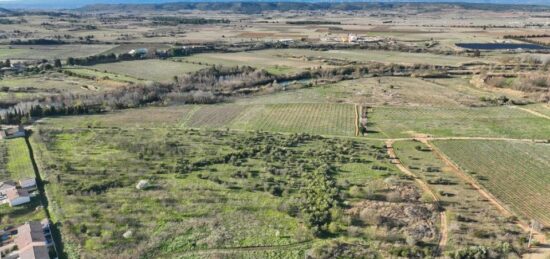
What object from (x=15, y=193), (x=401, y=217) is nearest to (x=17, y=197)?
(x=15, y=193)

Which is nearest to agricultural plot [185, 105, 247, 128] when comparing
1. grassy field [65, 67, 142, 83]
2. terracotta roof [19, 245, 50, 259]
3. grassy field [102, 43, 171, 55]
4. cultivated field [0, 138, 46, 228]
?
cultivated field [0, 138, 46, 228]

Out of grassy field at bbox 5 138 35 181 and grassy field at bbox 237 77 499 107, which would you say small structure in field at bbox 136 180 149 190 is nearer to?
grassy field at bbox 5 138 35 181

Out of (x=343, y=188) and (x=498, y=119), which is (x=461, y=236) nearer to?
(x=343, y=188)

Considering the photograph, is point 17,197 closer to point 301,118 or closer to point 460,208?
point 460,208

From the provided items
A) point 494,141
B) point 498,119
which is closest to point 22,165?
point 494,141

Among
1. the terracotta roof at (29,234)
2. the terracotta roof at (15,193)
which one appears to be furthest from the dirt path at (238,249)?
the terracotta roof at (15,193)

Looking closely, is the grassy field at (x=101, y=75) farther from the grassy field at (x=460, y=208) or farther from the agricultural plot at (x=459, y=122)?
the grassy field at (x=460, y=208)
